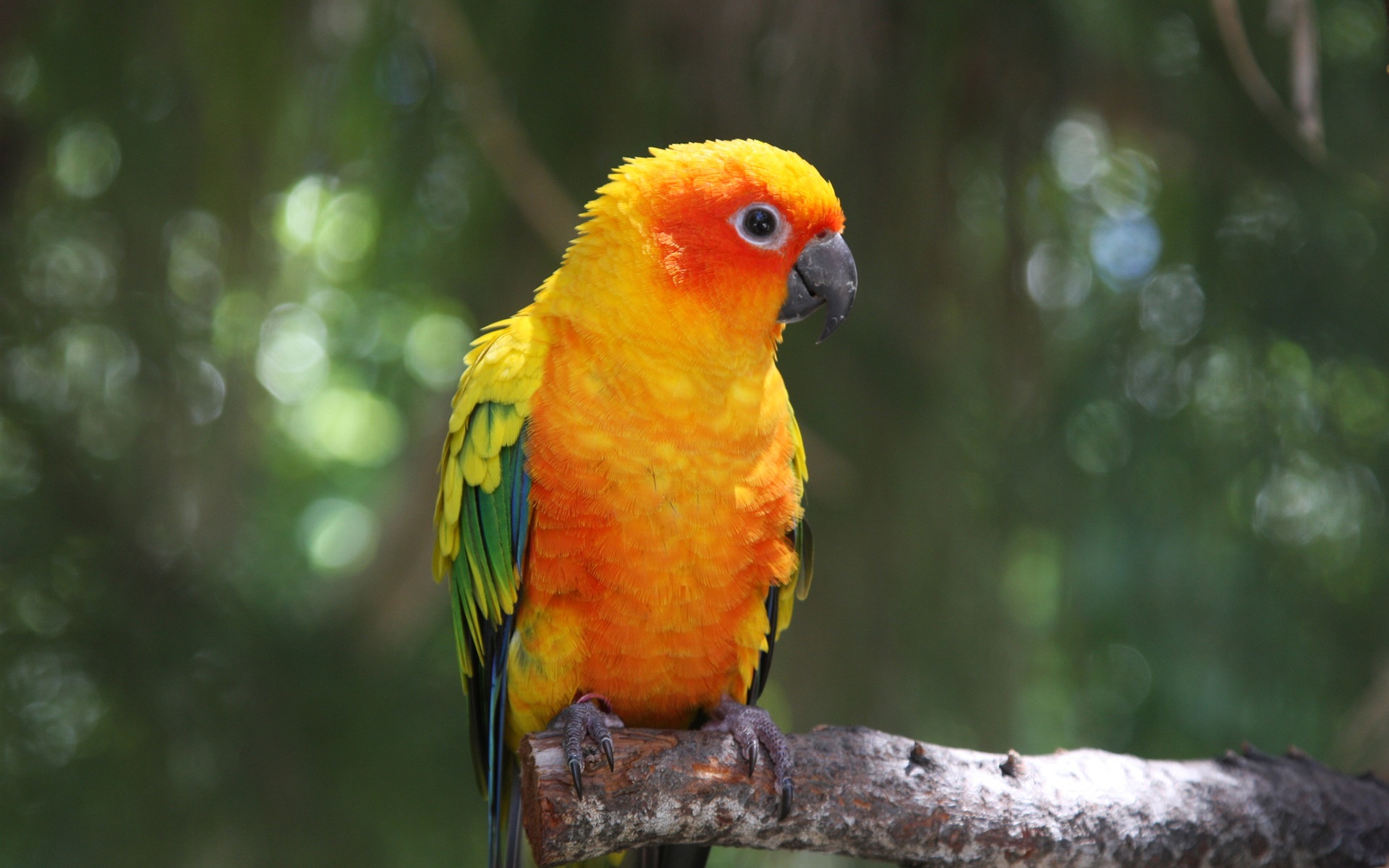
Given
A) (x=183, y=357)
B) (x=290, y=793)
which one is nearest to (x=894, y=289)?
(x=183, y=357)

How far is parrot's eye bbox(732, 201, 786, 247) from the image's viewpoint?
1.61 meters

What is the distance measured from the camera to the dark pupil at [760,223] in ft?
5.30

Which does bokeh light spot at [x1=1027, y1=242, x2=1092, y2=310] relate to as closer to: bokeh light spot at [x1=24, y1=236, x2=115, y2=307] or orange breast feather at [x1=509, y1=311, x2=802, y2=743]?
orange breast feather at [x1=509, y1=311, x2=802, y2=743]

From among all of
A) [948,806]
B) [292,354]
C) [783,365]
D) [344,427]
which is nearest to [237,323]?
[783,365]

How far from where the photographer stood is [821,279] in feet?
5.49

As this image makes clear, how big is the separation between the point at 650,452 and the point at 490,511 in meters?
0.32

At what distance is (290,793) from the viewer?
9.07ft

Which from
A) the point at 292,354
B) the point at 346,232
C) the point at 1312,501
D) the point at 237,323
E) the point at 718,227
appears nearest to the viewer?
the point at 718,227

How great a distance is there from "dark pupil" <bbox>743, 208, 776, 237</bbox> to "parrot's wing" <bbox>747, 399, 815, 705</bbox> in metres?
0.35

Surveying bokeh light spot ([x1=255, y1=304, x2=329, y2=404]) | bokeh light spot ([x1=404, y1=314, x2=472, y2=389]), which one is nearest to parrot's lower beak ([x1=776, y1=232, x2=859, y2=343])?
bokeh light spot ([x1=255, y1=304, x2=329, y2=404])

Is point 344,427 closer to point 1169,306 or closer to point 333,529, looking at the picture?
point 333,529

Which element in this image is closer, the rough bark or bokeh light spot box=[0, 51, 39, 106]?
the rough bark

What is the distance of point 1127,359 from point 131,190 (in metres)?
3.10

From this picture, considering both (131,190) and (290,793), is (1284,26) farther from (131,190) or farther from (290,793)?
(290,793)
